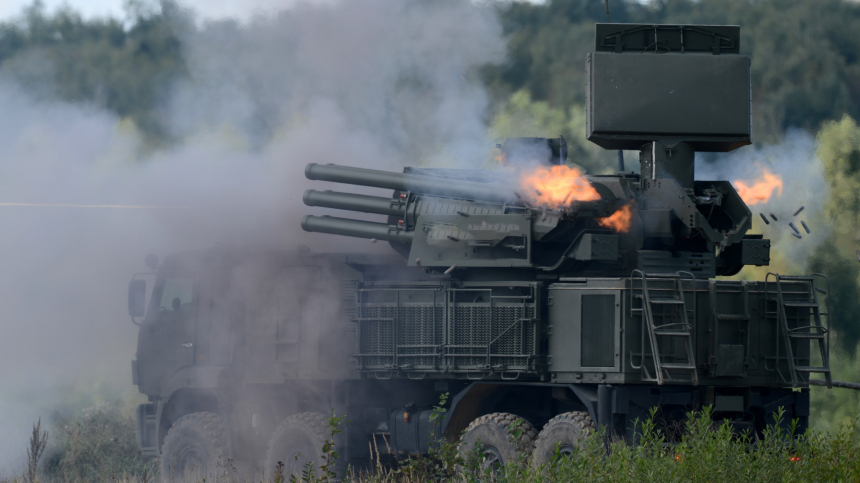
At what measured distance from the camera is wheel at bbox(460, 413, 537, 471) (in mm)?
13383

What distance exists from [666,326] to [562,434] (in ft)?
5.35

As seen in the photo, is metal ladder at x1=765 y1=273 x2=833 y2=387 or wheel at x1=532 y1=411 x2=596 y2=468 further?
metal ladder at x1=765 y1=273 x2=833 y2=387

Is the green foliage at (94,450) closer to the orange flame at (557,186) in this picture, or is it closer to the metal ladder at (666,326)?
the orange flame at (557,186)

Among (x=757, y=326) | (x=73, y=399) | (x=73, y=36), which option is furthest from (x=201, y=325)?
(x=73, y=36)

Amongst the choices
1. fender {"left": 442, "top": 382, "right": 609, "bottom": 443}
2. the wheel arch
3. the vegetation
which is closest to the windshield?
the wheel arch

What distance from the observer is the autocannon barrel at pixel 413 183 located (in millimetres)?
14625

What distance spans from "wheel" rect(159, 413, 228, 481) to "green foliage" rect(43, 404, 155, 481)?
1.21 feet

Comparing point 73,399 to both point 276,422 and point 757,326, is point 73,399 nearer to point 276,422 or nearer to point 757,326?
point 276,422

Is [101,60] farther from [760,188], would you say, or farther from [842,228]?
[760,188]

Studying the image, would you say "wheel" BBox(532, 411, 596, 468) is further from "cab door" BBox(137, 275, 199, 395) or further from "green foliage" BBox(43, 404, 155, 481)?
"green foliage" BBox(43, 404, 155, 481)

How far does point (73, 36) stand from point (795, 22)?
19.4 meters

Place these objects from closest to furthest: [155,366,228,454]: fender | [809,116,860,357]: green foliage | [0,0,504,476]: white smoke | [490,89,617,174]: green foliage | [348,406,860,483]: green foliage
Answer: [348,406,860,483]: green foliage → [155,366,228,454]: fender → [0,0,504,476]: white smoke → [809,116,860,357]: green foliage → [490,89,617,174]: green foliage

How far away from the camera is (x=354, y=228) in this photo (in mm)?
16078

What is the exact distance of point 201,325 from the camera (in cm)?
1644
